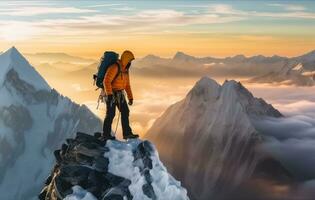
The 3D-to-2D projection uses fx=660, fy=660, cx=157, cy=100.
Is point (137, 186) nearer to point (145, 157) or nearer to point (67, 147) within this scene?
point (145, 157)

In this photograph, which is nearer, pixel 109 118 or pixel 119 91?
pixel 119 91

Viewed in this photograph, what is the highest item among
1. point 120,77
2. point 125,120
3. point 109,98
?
point 120,77

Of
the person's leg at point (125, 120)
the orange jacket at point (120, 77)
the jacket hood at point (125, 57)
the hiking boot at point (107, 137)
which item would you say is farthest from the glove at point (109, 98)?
the hiking boot at point (107, 137)

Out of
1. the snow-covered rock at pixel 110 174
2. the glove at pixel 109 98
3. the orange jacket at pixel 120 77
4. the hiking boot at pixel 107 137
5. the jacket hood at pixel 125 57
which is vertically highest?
the jacket hood at pixel 125 57

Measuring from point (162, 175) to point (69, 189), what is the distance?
4.57 metres

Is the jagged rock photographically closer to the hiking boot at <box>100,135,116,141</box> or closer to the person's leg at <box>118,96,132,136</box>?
the hiking boot at <box>100,135,116,141</box>

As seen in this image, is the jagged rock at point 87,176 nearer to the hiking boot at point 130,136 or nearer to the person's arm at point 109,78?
the hiking boot at point 130,136

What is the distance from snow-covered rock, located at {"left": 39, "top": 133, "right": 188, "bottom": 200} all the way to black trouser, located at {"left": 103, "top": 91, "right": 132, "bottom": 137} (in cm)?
126

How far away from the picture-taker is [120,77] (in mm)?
32938

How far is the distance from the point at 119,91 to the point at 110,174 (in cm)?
450

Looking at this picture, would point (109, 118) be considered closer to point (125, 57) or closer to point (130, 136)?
point (130, 136)

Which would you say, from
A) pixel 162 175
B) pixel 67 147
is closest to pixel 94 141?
pixel 67 147

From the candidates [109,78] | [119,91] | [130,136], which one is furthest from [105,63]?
[130,136]

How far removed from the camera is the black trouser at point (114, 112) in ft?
111
